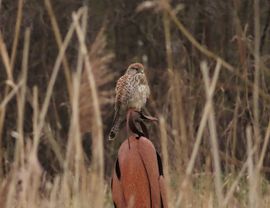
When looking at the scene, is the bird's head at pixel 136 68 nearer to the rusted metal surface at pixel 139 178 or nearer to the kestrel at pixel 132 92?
the kestrel at pixel 132 92

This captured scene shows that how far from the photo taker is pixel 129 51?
757cm

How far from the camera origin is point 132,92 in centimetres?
170

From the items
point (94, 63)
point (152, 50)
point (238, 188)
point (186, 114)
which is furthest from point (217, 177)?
point (152, 50)

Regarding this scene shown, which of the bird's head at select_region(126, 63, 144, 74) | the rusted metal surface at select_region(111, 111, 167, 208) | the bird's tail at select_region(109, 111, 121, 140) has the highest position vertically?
the bird's head at select_region(126, 63, 144, 74)

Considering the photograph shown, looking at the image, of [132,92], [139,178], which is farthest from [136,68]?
[139,178]

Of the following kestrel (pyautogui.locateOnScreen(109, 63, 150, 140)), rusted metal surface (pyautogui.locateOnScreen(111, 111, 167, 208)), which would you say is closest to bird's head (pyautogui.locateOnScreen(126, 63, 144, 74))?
kestrel (pyautogui.locateOnScreen(109, 63, 150, 140))

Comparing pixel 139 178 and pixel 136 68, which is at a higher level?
pixel 136 68

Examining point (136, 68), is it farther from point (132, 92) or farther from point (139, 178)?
point (139, 178)

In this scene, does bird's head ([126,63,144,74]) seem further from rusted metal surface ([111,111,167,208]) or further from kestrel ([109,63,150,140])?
rusted metal surface ([111,111,167,208])

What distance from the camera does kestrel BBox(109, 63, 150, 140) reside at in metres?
1.70

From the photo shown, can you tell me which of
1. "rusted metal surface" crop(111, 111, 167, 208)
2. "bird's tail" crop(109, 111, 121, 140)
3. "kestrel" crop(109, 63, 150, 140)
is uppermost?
"kestrel" crop(109, 63, 150, 140)

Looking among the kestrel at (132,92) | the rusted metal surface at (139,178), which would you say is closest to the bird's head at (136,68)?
the kestrel at (132,92)

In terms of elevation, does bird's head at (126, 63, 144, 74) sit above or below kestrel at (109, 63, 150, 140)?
above

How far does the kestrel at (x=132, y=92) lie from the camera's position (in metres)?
1.70
